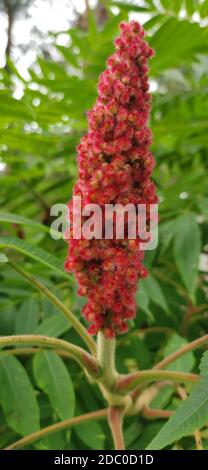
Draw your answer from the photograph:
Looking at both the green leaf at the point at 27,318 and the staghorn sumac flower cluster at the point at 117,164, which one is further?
the green leaf at the point at 27,318

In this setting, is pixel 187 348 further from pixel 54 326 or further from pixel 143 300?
pixel 54 326

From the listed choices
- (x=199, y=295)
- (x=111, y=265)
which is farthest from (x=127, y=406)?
(x=199, y=295)

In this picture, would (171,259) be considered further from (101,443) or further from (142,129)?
(142,129)

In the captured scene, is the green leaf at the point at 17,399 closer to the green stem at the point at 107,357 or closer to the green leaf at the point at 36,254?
the green stem at the point at 107,357

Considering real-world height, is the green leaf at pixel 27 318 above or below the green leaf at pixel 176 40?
below

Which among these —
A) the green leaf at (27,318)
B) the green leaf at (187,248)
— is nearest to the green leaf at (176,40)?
the green leaf at (187,248)

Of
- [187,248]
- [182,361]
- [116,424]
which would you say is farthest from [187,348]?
[187,248]

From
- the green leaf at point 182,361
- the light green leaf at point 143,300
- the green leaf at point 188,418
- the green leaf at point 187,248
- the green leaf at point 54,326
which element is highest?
the green leaf at point 187,248
